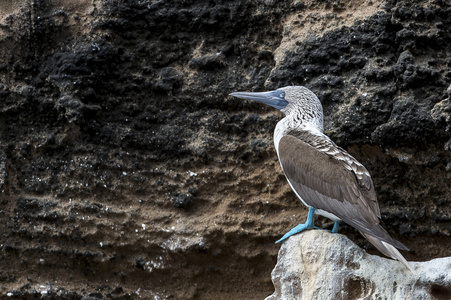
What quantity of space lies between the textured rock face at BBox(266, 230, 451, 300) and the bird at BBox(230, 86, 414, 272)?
10 centimetres

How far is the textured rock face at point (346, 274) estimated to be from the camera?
3.48 m

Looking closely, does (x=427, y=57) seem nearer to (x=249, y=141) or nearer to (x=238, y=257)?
(x=249, y=141)

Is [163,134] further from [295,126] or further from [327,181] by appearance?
[327,181]

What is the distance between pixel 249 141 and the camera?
188 inches

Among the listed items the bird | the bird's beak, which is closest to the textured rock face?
the bird

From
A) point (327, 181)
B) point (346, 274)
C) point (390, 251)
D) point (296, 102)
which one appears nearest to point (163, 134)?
point (296, 102)

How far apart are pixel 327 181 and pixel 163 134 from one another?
1682mm

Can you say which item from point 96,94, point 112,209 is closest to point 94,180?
point 112,209

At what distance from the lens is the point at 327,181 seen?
12.3 feet

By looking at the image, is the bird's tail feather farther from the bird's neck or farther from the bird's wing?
the bird's neck

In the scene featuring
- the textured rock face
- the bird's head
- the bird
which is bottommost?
the textured rock face

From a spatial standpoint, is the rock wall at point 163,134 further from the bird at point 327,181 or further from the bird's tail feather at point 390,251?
the bird's tail feather at point 390,251

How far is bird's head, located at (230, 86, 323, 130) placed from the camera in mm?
4191

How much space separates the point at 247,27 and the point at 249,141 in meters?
1.00
